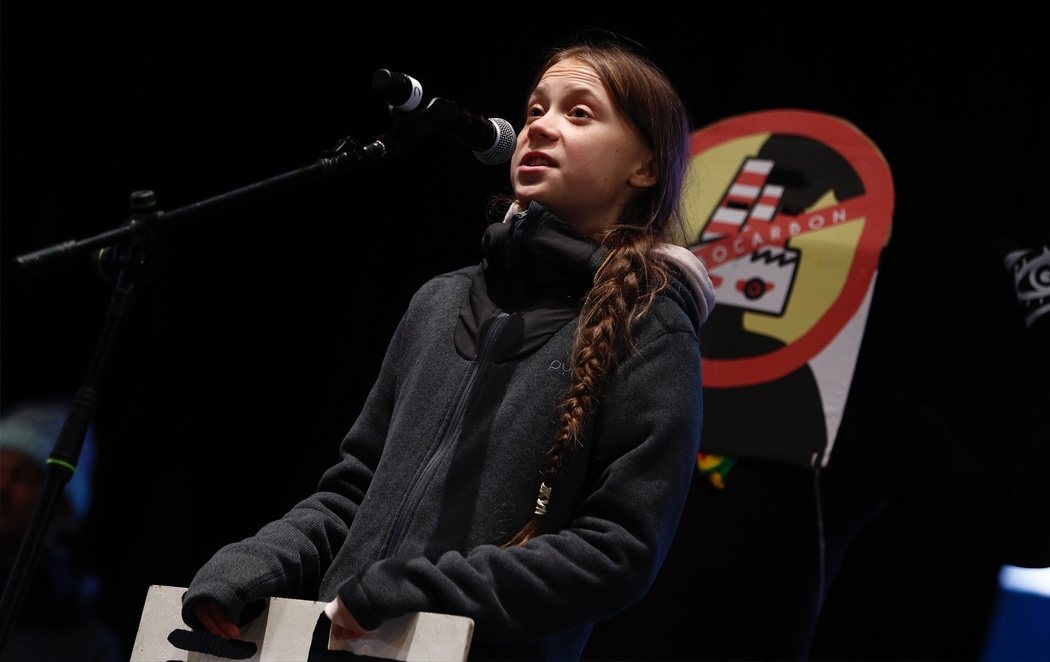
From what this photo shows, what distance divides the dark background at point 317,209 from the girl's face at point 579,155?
852 mm

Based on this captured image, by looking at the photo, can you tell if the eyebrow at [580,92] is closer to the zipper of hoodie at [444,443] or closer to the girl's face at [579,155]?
the girl's face at [579,155]

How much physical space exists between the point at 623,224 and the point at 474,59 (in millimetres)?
1351

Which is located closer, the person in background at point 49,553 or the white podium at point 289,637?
the white podium at point 289,637

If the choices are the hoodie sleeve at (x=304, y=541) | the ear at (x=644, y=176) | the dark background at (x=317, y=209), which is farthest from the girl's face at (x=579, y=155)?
the dark background at (x=317, y=209)

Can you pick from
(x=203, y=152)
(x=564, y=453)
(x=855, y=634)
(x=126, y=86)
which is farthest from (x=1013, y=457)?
(x=126, y=86)

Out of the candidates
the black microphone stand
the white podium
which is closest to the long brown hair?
the white podium

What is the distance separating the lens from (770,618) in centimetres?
235

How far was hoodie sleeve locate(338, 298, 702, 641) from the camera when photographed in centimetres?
121

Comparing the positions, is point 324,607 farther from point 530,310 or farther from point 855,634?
point 855,634

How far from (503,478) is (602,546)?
17 cm

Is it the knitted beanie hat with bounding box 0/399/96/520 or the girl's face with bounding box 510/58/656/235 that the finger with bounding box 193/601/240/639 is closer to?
the girl's face with bounding box 510/58/656/235

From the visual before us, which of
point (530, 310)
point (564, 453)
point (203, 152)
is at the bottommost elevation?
point (564, 453)

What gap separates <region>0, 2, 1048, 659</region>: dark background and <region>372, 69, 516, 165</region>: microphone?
3.11 feet

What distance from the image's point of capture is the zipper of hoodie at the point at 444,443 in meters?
1.39
